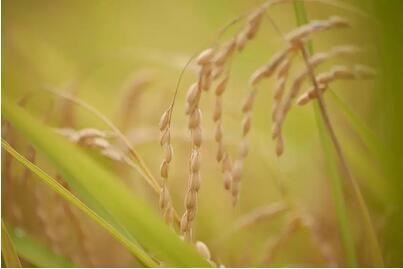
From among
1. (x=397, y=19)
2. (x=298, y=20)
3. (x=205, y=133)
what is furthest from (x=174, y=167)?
(x=397, y=19)

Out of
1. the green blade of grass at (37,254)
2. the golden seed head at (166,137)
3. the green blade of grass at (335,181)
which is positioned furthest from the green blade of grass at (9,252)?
the green blade of grass at (335,181)

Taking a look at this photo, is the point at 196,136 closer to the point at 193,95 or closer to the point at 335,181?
the point at 193,95

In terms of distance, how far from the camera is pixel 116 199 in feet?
2.63

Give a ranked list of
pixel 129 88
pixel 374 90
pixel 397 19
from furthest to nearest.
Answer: pixel 129 88, pixel 374 90, pixel 397 19

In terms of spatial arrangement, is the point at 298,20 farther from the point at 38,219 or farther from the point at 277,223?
the point at 38,219

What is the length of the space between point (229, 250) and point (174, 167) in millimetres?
173

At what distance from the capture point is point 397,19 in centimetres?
82

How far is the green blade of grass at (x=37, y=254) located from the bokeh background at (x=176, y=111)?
66mm

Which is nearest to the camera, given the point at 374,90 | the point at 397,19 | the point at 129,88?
the point at 397,19

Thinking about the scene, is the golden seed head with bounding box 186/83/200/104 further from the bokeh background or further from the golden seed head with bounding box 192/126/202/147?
the bokeh background

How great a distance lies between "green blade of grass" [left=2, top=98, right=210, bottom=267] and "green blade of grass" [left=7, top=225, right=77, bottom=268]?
6.9 inches

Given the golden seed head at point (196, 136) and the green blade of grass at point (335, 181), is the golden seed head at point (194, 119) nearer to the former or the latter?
the golden seed head at point (196, 136)

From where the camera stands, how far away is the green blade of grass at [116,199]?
2.57 feet

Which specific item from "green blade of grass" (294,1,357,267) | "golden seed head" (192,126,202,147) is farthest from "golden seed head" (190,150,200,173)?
"green blade of grass" (294,1,357,267)
